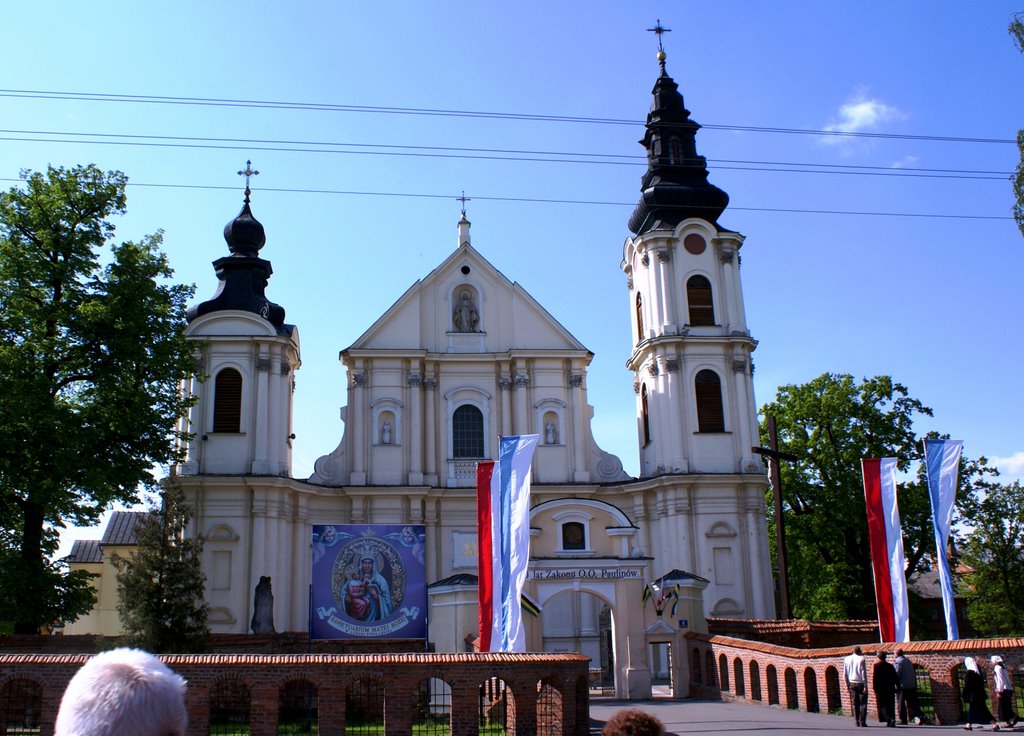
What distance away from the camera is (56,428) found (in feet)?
73.9

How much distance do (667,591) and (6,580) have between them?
52.0 ft

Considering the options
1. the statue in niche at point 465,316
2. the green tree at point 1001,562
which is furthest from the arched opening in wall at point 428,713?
the green tree at point 1001,562

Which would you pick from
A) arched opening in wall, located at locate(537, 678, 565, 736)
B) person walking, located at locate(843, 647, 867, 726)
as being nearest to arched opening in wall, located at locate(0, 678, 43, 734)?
arched opening in wall, located at locate(537, 678, 565, 736)

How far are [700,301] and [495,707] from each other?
2091 cm

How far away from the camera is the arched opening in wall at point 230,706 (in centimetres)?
1800

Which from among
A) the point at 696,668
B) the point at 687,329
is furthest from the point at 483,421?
the point at 696,668

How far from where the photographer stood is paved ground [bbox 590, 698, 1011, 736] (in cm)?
1686

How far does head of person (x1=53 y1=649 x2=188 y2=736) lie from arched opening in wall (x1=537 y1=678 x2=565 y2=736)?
591 inches

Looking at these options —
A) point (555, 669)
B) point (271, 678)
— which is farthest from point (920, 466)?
point (271, 678)

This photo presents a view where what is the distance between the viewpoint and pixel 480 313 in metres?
38.1

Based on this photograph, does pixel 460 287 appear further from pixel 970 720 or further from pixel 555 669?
pixel 970 720

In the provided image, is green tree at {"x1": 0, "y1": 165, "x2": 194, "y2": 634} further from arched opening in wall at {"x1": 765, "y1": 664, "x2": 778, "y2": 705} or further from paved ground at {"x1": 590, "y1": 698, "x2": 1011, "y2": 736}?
arched opening in wall at {"x1": 765, "y1": 664, "x2": 778, "y2": 705}

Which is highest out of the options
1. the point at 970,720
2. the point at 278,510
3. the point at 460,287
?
the point at 460,287

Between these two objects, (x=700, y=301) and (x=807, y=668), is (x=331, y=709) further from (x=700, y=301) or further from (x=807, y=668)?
(x=700, y=301)
